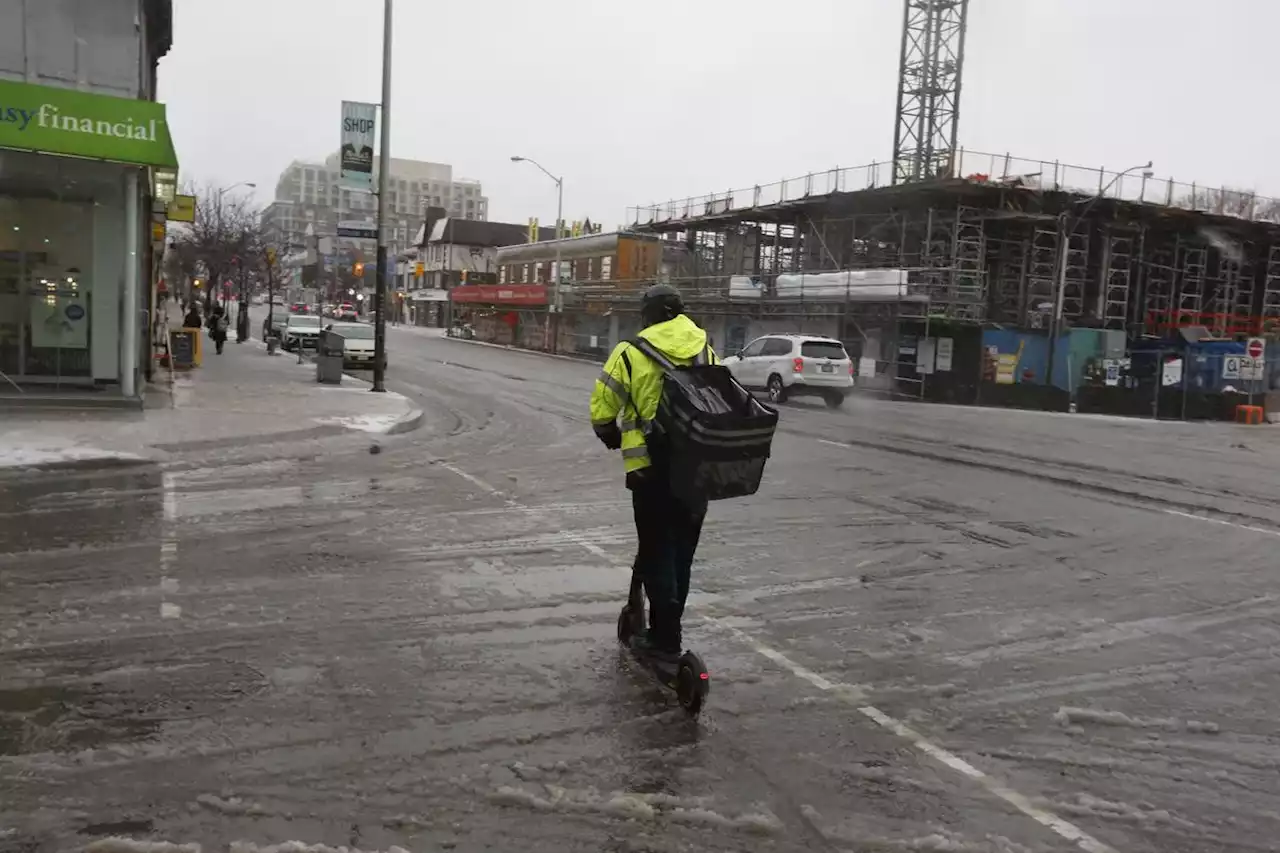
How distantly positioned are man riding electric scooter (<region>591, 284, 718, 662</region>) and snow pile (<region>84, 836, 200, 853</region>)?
7.48ft

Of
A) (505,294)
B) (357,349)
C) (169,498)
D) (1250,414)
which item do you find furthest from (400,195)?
(169,498)

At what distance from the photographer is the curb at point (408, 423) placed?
16547 millimetres

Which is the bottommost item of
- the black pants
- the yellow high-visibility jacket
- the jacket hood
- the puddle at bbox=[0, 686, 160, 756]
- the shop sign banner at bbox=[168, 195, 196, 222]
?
the puddle at bbox=[0, 686, 160, 756]

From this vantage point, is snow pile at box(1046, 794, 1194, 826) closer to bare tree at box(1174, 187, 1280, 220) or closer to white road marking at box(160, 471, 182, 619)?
white road marking at box(160, 471, 182, 619)

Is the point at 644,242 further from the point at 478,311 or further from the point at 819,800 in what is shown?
the point at 819,800

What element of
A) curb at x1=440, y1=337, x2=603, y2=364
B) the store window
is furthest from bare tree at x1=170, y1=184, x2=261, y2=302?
the store window

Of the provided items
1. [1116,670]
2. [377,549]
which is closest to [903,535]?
[1116,670]

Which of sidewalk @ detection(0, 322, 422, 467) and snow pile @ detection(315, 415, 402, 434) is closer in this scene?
sidewalk @ detection(0, 322, 422, 467)

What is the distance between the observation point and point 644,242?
201 feet

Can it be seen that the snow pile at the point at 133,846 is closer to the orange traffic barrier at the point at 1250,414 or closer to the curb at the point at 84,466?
the curb at the point at 84,466

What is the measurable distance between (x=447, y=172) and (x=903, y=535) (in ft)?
553

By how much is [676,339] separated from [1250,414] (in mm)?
37831

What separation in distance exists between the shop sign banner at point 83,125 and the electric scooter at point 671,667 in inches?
512

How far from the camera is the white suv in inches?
1040
